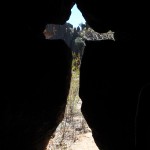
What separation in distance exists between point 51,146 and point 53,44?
9.42 feet

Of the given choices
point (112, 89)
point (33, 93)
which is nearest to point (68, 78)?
point (33, 93)

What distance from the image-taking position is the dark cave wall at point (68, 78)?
14.7 feet

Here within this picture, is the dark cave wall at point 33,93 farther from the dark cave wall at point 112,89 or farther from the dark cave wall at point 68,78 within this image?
the dark cave wall at point 112,89

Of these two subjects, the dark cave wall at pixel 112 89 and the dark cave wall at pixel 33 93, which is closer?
the dark cave wall at pixel 112 89

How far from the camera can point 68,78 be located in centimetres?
547

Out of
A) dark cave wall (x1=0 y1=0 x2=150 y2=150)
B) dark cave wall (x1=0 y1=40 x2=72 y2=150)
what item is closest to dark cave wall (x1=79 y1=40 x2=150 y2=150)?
dark cave wall (x1=0 y1=0 x2=150 y2=150)

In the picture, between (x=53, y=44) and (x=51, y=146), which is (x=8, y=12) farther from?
(x=51, y=146)

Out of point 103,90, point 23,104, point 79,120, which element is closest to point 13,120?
point 23,104

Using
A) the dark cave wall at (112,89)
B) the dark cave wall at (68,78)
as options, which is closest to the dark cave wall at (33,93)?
the dark cave wall at (68,78)

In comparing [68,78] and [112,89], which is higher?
[68,78]

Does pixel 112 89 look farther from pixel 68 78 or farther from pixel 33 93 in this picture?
pixel 33 93

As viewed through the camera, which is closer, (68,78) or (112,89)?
(112,89)

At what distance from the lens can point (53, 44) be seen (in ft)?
17.0

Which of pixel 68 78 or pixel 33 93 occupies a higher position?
pixel 68 78
